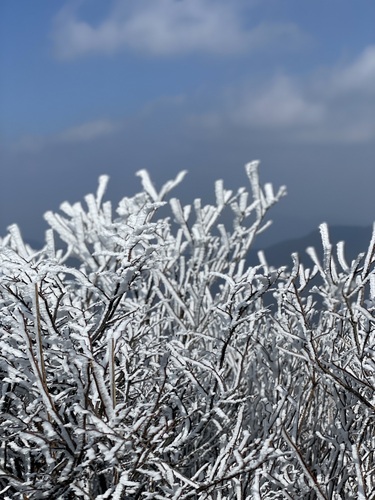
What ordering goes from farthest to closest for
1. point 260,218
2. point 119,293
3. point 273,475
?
point 260,218, point 273,475, point 119,293

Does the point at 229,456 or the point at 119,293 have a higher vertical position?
the point at 119,293

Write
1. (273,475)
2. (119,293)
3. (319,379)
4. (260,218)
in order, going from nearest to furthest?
(119,293) → (273,475) → (319,379) → (260,218)

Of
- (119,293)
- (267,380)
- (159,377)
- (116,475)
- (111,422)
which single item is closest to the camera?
(111,422)

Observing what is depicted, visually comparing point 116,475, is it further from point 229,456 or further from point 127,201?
point 127,201

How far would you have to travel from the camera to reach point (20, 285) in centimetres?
211

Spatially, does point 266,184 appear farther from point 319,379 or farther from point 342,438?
point 342,438

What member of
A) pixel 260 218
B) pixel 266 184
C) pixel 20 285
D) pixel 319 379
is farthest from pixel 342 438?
pixel 266 184

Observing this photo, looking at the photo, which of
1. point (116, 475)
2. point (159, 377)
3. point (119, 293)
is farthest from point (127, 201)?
point (116, 475)

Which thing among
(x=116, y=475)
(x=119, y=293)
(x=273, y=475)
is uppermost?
(x=119, y=293)

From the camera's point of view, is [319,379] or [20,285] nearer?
[20,285]

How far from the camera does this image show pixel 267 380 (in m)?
4.16

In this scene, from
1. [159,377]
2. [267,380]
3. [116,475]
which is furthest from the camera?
[267,380]

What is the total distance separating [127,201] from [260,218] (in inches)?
59.2

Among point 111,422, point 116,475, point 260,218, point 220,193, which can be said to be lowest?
point 116,475
